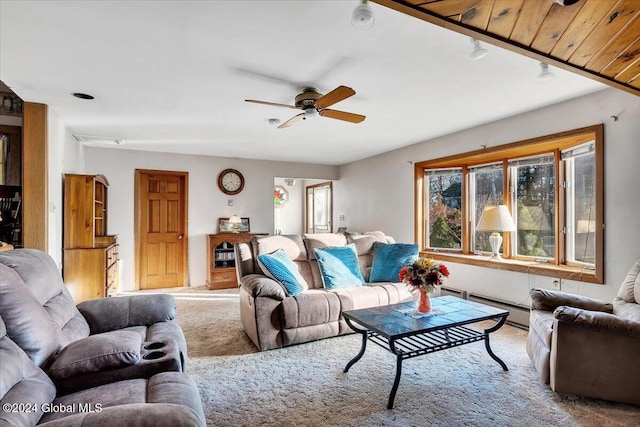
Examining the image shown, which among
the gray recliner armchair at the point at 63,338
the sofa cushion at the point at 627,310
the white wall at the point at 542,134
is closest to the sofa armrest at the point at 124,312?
the gray recliner armchair at the point at 63,338

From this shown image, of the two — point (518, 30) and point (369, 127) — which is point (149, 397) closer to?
point (518, 30)

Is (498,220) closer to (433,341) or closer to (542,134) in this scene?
(542,134)

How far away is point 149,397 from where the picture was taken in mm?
1282

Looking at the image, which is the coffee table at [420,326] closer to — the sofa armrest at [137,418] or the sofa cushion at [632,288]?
→ the sofa cushion at [632,288]

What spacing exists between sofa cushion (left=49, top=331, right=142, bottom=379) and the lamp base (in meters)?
3.90

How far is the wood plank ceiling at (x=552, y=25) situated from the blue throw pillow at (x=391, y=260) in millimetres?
2422

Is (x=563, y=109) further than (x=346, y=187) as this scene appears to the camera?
No

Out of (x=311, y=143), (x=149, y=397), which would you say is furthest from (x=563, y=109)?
(x=149, y=397)

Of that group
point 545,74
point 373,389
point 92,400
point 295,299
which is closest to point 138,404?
point 92,400

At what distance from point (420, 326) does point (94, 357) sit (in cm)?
184

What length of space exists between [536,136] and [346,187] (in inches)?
150

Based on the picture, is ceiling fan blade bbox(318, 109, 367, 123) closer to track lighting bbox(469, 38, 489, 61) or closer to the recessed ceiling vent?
track lighting bbox(469, 38, 489, 61)

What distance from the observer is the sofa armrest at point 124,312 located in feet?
6.82

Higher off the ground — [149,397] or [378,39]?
[378,39]
